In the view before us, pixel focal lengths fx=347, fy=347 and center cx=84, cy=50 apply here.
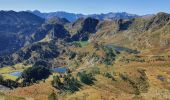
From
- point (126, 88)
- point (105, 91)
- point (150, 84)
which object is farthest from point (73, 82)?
point (150, 84)

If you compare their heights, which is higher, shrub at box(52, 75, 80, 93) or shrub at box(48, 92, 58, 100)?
shrub at box(48, 92, 58, 100)

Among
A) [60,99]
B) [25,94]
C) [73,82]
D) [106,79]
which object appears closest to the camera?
[60,99]

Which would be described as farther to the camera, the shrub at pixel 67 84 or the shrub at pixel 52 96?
the shrub at pixel 67 84

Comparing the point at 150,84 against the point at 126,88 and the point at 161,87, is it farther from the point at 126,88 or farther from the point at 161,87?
the point at 126,88

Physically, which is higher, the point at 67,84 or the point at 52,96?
the point at 52,96

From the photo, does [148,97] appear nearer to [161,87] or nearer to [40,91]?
[161,87]

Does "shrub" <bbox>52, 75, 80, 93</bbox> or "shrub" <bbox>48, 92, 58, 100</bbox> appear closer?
"shrub" <bbox>48, 92, 58, 100</bbox>

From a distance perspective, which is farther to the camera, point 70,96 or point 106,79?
point 106,79

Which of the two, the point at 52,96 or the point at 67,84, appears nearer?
the point at 52,96

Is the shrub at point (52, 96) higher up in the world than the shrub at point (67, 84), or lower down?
higher up

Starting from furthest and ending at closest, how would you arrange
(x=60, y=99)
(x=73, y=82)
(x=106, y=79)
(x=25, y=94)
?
(x=106, y=79) → (x=73, y=82) → (x=25, y=94) → (x=60, y=99)
